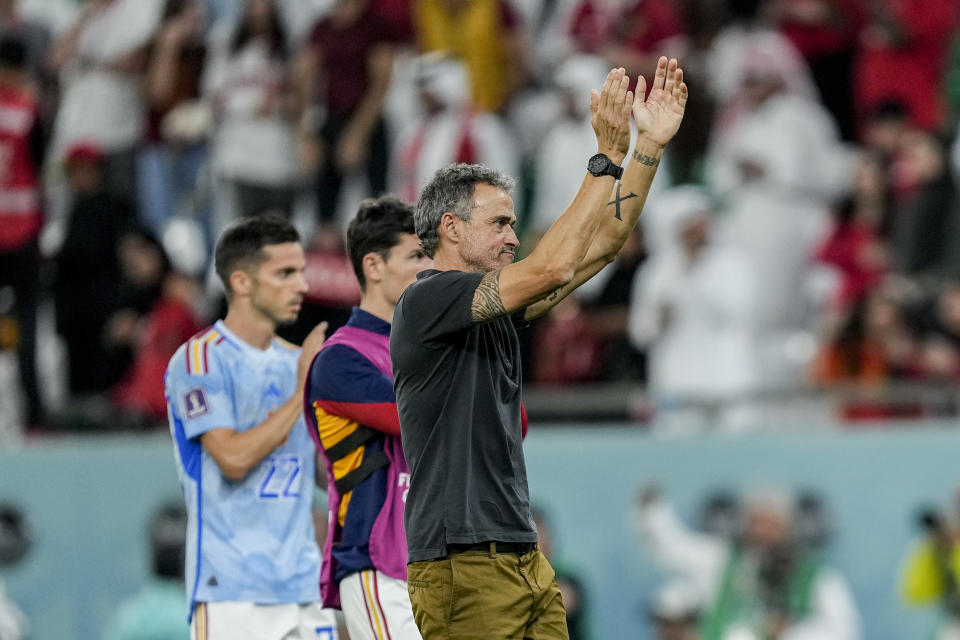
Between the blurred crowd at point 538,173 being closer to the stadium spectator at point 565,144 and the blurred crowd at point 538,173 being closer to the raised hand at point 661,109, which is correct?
the stadium spectator at point 565,144

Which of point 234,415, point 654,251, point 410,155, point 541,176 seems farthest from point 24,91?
point 234,415

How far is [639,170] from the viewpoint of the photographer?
16.4ft

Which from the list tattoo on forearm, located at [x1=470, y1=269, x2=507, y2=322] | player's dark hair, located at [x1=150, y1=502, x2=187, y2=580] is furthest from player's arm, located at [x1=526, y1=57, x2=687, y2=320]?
player's dark hair, located at [x1=150, y1=502, x2=187, y2=580]

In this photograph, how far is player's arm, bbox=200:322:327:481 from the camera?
233 inches

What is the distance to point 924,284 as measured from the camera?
9.69 meters

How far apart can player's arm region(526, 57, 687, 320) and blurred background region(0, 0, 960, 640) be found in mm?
4870

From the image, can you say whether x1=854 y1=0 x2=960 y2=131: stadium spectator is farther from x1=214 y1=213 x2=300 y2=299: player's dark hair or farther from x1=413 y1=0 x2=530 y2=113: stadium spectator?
x1=214 y1=213 x2=300 y2=299: player's dark hair

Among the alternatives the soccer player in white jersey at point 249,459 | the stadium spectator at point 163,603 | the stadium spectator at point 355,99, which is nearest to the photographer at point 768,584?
the stadium spectator at point 163,603

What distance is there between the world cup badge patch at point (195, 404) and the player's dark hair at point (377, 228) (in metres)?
0.74

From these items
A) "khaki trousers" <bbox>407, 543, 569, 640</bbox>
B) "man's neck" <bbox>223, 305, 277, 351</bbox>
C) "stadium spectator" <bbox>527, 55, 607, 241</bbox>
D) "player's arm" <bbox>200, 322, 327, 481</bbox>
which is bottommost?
"khaki trousers" <bbox>407, 543, 569, 640</bbox>

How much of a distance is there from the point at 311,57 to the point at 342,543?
7.68 metres

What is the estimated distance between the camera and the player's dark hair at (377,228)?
580 centimetres

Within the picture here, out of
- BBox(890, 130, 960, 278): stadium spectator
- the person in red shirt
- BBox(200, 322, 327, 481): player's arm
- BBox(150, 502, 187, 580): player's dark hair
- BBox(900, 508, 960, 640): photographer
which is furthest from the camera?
the person in red shirt

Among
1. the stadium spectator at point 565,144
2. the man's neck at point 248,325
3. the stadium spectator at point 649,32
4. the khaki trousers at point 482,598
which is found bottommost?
the khaki trousers at point 482,598
